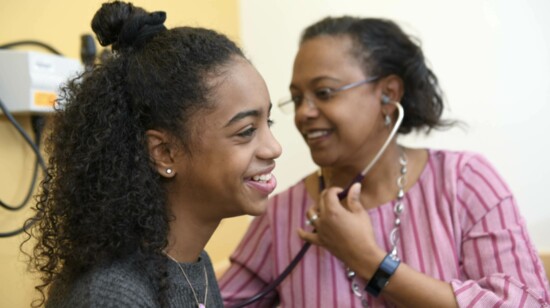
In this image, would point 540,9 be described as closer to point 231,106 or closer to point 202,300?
point 231,106

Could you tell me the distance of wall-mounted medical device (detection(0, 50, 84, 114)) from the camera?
1.06 m

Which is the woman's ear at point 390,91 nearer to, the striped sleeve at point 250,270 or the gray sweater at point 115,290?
the striped sleeve at point 250,270

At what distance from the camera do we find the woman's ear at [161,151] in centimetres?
84

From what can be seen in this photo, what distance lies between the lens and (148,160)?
0.84m

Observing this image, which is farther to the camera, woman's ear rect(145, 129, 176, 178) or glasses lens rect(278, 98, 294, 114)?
glasses lens rect(278, 98, 294, 114)

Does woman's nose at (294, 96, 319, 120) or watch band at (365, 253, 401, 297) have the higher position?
woman's nose at (294, 96, 319, 120)

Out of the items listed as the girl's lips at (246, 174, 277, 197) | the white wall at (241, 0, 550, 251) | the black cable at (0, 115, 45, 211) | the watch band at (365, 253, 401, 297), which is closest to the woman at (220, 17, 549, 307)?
the watch band at (365, 253, 401, 297)

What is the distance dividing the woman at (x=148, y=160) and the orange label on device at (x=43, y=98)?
8.5 inches

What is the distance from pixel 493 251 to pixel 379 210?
26 centimetres

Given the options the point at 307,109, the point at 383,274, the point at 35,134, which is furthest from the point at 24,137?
the point at 383,274

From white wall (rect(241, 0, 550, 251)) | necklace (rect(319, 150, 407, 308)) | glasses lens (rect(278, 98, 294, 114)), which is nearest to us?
necklace (rect(319, 150, 407, 308))

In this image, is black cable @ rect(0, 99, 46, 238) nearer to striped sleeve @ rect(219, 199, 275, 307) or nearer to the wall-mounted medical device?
the wall-mounted medical device

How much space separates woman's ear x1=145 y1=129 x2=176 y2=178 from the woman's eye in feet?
1.69

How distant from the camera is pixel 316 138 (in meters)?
1.28
